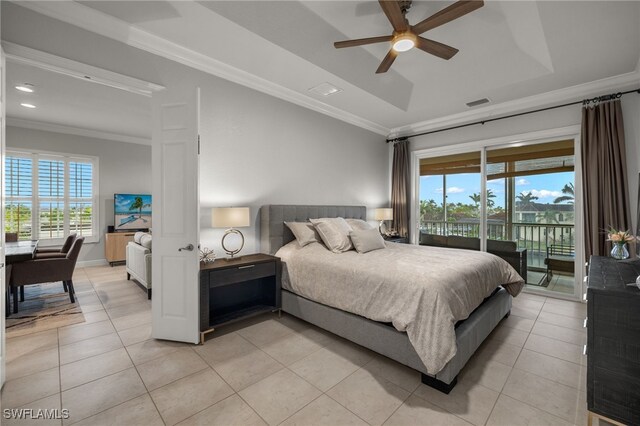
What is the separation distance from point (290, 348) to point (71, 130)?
262 inches

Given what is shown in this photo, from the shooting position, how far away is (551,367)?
7.58ft

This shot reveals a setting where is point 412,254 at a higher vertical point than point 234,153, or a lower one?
lower

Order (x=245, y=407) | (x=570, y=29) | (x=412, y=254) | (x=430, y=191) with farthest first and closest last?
1. (x=430, y=191)
2. (x=412, y=254)
3. (x=570, y=29)
4. (x=245, y=407)

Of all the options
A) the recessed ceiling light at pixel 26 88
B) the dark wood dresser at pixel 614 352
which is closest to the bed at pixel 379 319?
the dark wood dresser at pixel 614 352

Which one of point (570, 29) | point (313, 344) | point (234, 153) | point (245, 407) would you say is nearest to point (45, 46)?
point (234, 153)

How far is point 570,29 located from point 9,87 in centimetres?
662

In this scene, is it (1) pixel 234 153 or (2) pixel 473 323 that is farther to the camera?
(1) pixel 234 153

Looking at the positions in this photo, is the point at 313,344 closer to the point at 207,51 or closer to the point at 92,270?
the point at 207,51

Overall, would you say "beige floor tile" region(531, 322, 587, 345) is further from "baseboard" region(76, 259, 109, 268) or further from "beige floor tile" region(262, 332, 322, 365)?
"baseboard" region(76, 259, 109, 268)

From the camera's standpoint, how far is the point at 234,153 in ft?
11.3

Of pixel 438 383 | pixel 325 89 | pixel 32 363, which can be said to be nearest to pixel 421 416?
pixel 438 383

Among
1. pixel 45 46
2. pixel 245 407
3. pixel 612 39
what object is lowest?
pixel 245 407

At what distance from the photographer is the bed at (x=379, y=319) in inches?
77.7

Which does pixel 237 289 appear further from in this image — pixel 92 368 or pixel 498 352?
pixel 498 352
